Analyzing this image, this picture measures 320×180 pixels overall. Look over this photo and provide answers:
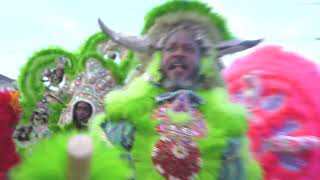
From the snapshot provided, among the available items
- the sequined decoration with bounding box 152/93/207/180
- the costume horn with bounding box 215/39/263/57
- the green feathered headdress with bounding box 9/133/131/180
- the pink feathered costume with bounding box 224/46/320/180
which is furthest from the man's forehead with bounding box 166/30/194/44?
the green feathered headdress with bounding box 9/133/131/180

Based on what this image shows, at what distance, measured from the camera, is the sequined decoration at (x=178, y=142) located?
2895mm

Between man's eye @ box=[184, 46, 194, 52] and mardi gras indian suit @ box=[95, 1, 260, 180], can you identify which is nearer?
mardi gras indian suit @ box=[95, 1, 260, 180]

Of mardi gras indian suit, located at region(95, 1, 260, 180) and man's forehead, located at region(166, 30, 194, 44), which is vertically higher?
man's forehead, located at region(166, 30, 194, 44)

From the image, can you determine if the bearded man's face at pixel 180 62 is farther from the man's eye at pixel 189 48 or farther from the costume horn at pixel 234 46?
the costume horn at pixel 234 46

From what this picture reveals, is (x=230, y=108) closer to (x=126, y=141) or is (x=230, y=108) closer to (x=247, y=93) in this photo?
(x=126, y=141)

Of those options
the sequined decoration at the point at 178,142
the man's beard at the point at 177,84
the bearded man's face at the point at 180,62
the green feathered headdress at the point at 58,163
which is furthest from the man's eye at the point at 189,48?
the green feathered headdress at the point at 58,163

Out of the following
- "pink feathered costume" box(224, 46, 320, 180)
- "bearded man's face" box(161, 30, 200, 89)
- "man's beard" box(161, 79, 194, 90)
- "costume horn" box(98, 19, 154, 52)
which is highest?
"costume horn" box(98, 19, 154, 52)

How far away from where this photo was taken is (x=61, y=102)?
5734 mm

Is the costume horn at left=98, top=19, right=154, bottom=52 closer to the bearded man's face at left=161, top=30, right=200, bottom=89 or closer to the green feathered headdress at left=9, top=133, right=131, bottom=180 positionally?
the bearded man's face at left=161, top=30, right=200, bottom=89

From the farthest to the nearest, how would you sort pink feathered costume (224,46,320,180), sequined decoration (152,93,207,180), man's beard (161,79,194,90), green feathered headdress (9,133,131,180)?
pink feathered costume (224,46,320,180) → man's beard (161,79,194,90) → sequined decoration (152,93,207,180) → green feathered headdress (9,133,131,180)

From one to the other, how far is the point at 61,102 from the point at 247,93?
2288 mm

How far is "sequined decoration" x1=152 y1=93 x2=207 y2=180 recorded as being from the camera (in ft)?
9.50

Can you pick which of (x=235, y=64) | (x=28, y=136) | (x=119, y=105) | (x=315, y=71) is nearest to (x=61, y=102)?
(x=28, y=136)

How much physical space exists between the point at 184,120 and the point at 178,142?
108mm
